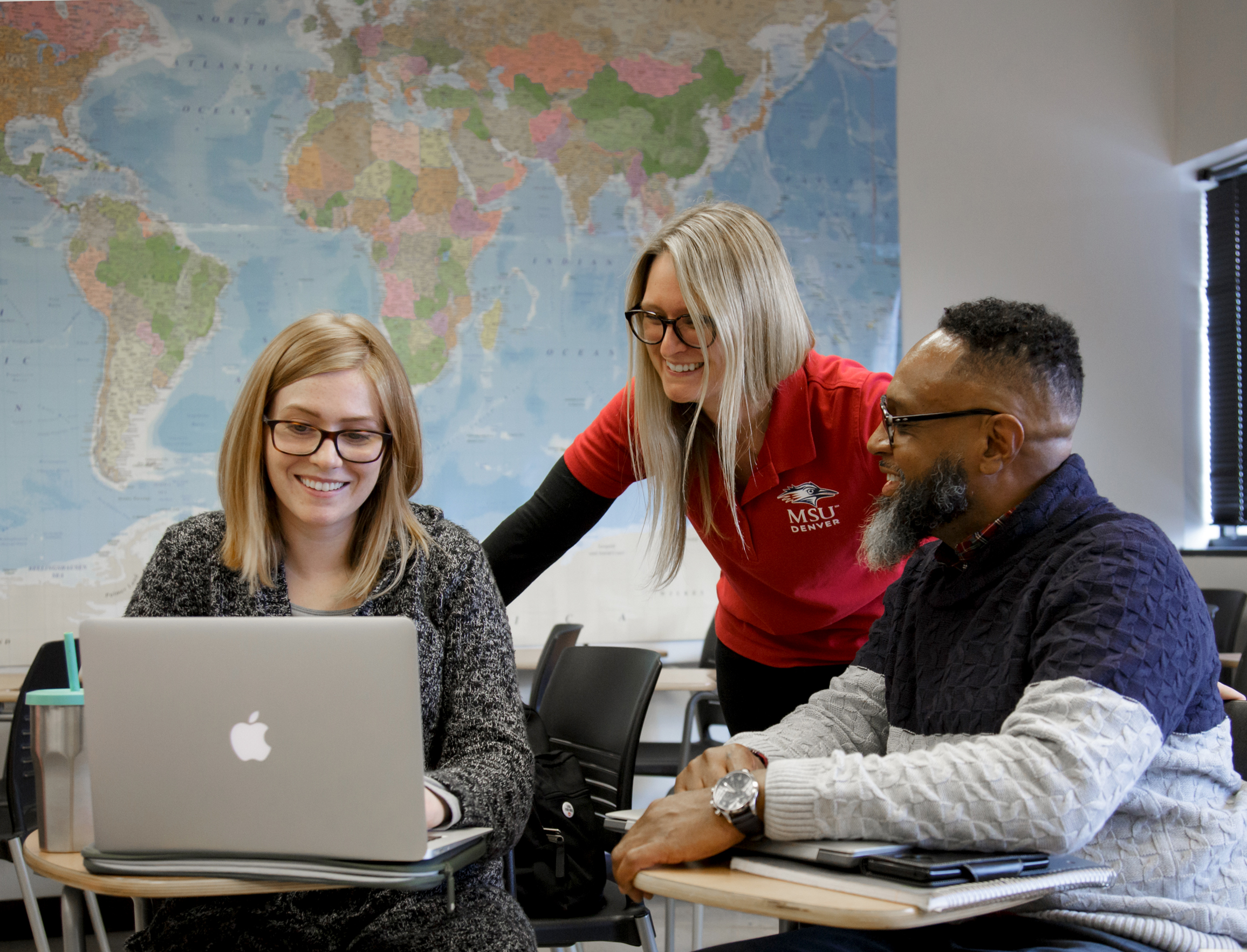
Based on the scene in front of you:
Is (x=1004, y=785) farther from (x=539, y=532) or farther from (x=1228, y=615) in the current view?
(x=1228, y=615)

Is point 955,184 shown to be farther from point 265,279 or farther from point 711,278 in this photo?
point 711,278

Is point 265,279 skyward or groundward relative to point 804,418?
skyward

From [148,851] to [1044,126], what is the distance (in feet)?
15.3

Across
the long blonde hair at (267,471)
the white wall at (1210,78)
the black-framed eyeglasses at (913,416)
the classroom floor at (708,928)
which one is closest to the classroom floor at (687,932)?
the classroom floor at (708,928)

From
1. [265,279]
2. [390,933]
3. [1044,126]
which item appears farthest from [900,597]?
[1044,126]

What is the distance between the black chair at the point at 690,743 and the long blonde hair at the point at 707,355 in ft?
4.46

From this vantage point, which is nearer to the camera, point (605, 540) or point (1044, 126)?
point (605, 540)

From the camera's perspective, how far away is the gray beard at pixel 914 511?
1398mm

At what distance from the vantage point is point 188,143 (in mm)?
3971

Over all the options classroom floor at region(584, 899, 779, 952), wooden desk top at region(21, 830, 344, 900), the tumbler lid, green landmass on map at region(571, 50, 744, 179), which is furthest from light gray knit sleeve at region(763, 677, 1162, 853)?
green landmass on map at region(571, 50, 744, 179)

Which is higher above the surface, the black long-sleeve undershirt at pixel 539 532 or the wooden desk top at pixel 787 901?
the black long-sleeve undershirt at pixel 539 532

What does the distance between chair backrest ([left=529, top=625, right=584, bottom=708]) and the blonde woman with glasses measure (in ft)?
Result: 5.35

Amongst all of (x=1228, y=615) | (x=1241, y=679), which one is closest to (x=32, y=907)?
(x=1241, y=679)

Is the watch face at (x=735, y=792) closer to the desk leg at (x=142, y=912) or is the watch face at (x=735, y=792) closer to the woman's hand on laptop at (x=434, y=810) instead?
the woman's hand on laptop at (x=434, y=810)
